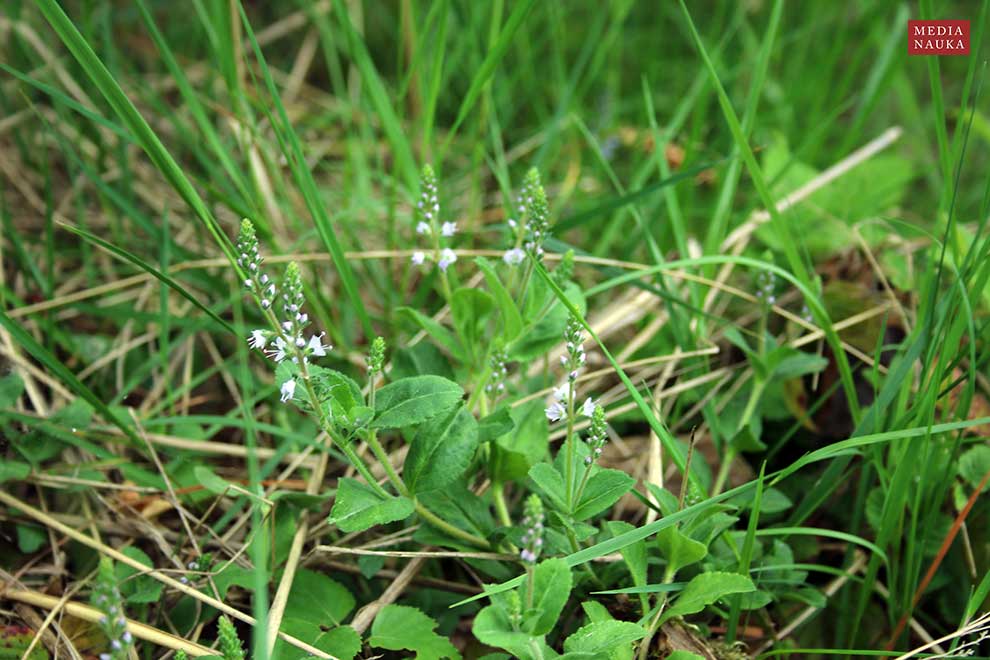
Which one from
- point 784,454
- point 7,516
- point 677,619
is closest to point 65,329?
point 7,516

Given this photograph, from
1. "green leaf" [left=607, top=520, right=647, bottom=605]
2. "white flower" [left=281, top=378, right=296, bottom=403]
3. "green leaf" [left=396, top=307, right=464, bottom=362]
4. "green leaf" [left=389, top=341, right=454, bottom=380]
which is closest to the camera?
"white flower" [left=281, top=378, right=296, bottom=403]

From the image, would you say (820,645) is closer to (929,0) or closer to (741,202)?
(929,0)

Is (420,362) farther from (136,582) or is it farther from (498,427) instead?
(136,582)

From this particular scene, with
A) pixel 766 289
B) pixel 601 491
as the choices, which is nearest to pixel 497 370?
pixel 601 491

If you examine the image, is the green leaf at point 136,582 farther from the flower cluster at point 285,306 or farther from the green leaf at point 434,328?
the green leaf at point 434,328

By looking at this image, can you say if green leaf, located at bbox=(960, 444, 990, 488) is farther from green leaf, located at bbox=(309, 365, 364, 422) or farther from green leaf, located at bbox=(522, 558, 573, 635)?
green leaf, located at bbox=(309, 365, 364, 422)

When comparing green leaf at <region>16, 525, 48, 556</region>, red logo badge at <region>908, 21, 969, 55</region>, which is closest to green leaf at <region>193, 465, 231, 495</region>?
green leaf at <region>16, 525, 48, 556</region>
